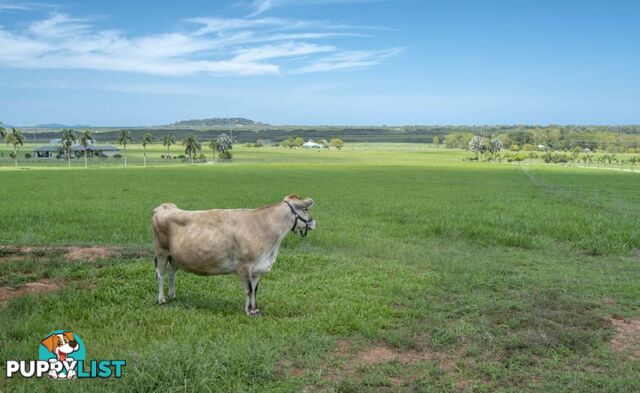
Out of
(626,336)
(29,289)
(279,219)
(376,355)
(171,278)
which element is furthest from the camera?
(29,289)

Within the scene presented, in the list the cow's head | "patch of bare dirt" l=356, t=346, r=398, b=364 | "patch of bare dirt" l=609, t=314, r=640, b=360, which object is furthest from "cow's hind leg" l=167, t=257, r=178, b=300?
"patch of bare dirt" l=609, t=314, r=640, b=360

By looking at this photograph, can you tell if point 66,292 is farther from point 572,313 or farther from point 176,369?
point 572,313

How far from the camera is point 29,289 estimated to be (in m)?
10.1

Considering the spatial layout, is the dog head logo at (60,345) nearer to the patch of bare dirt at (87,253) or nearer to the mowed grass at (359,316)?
the mowed grass at (359,316)

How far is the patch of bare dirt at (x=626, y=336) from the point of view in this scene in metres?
7.73

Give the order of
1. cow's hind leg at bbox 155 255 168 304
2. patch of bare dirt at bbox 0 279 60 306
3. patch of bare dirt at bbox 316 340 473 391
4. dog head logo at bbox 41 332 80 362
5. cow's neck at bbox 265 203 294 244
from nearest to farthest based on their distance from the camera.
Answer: dog head logo at bbox 41 332 80 362 → patch of bare dirt at bbox 316 340 473 391 → cow's neck at bbox 265 203 294 244 → cow's hind leg at bbox 155 255 168 304 → patch of bare dirt at bbox 0 279 60 306

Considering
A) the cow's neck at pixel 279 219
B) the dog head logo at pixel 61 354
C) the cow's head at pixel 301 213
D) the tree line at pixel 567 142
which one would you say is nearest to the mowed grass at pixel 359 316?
the dog head logo at pixel 61 354

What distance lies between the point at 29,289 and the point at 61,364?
4417mm

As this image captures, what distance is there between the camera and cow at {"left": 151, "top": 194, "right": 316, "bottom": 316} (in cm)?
865

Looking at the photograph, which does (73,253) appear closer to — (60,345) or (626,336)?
(60,345)

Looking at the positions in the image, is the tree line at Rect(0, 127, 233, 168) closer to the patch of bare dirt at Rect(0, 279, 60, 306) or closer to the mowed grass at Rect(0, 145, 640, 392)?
the mowed grass at Rect(0, 145, 640, 392)

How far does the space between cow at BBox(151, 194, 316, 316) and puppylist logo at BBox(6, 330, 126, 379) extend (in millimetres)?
2516

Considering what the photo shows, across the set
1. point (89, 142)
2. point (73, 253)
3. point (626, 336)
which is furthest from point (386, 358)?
point (89, 142)

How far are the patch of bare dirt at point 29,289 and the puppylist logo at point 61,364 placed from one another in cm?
333
